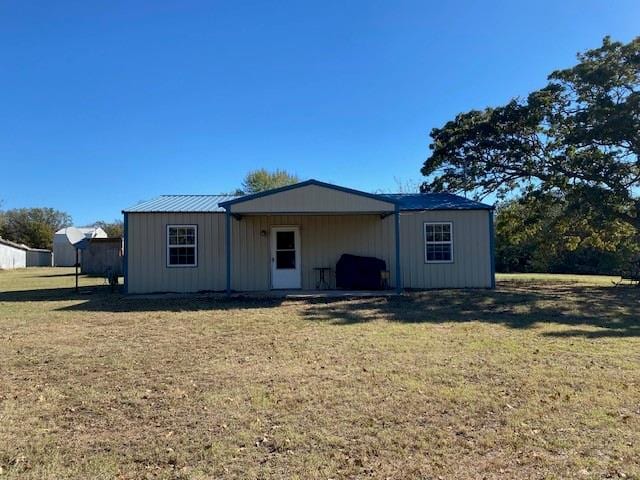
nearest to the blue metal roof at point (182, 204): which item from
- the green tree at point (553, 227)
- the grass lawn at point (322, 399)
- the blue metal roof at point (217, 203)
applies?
the blue metal roof at point (217, 203)

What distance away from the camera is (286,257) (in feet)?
A: 50.7

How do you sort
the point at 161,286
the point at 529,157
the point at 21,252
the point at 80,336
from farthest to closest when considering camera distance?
the point at 21,252 → the point at 529,157 → the point at 161,286 → the point at 80,336

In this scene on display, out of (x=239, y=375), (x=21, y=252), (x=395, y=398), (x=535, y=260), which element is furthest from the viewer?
(x=21, y=252)

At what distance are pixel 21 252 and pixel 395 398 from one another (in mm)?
52307

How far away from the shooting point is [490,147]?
19656 millimetres

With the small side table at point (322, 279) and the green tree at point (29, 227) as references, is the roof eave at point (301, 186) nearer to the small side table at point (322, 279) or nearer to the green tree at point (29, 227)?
the small side table at point (322, 279)

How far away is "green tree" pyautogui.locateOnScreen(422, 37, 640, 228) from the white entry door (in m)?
7.30

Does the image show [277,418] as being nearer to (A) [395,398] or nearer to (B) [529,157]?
(A) [395,398]

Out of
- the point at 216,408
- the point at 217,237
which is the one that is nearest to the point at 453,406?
the point at 216,408

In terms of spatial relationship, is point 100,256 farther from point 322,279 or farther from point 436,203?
point 436,203

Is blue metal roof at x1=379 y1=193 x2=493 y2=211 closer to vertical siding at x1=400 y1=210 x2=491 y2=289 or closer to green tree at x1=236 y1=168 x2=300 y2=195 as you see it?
vertical siding at x1=400 y1=210 x2=491 y2=289

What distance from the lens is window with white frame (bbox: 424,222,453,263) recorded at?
15500 millimetres

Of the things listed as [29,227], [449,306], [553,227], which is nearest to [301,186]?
[449,306]

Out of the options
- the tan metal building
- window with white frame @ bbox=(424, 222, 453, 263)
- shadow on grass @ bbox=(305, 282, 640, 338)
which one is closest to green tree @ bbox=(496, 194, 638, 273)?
Result: the tan metal building
